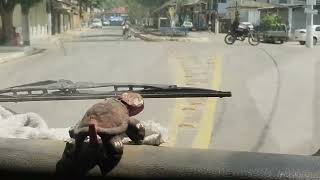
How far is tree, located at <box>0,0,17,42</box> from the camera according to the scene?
3341 centimetres

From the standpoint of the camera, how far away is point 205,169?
7.16ft

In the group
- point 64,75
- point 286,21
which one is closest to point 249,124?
point 64,75

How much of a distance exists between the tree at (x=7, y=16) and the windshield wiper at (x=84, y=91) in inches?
1193

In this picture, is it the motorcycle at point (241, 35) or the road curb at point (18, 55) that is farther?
the motorcycle at point (241, 35)

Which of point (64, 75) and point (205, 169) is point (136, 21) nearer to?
point (64, 75)

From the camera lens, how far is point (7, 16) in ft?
111

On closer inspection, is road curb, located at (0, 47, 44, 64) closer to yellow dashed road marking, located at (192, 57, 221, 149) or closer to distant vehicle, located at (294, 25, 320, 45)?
yellow dashed road marking, located at (192, 57, 221, 149)

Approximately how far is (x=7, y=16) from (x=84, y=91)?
30846 mm

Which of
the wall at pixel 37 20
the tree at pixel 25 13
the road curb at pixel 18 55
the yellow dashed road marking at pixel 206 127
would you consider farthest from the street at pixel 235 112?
the wall at pixel 37 20

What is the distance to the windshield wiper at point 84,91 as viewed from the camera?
A: 3549 mm

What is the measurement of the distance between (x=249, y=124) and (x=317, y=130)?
94 cm

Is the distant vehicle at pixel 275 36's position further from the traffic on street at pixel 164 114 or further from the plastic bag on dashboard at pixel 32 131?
the plastic bag on dashboard at pixel 32 131

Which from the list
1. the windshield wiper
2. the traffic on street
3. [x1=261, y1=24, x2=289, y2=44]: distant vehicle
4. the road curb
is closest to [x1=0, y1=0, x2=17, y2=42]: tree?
the road curb

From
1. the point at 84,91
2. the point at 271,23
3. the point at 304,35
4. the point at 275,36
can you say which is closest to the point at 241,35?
the point at 304,35
